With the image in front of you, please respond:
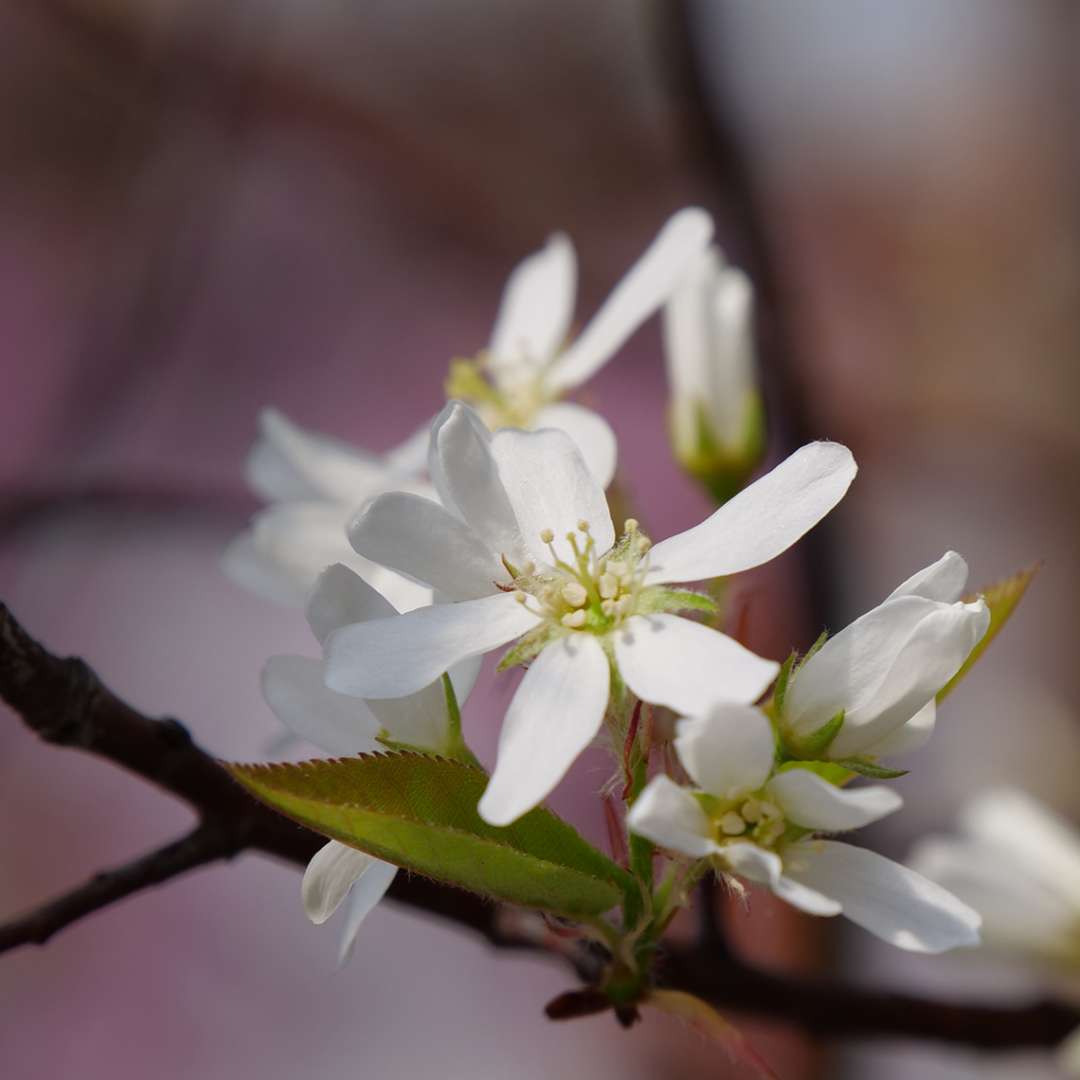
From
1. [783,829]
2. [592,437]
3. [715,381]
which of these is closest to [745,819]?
[783,829]

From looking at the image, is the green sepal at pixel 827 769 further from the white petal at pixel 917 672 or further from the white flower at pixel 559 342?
the white flower at pixel 559 342

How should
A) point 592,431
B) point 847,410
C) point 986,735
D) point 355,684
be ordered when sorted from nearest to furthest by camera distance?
point 355,684, point 592,431, point 847,410, point 986,735

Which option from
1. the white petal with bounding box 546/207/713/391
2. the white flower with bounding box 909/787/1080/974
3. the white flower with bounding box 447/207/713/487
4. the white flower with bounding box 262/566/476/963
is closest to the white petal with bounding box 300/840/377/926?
the white flower with bounding box 262/566/476/963

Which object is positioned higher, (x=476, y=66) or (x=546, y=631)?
(x=476, y=66)

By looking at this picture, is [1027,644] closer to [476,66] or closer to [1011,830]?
[1011,830]

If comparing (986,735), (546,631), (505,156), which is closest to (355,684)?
(546,631)

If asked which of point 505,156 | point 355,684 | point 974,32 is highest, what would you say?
point 974,32
